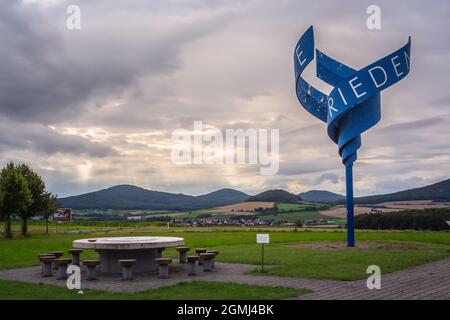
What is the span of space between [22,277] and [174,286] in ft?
17.7

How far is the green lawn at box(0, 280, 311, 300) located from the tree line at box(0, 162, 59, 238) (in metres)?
29.1

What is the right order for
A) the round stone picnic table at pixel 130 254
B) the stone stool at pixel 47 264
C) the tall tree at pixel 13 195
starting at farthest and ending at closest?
the tall tree at pixel 13 195 → the round stone picnic table at pixel 130 254 → the stone stool at pixel 47 264

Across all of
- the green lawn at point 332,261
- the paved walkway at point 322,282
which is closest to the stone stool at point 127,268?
the paved walkway at point 322,282

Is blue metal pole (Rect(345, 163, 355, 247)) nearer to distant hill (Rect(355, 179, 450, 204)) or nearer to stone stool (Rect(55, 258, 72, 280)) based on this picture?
stone stool (Rect(55, 258, 72, 280))

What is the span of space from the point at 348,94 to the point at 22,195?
2934 cm

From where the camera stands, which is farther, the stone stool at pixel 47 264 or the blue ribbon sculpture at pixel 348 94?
the blue ribbon sculpture at pixel 348 94

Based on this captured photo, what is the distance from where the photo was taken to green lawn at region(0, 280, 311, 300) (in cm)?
1068

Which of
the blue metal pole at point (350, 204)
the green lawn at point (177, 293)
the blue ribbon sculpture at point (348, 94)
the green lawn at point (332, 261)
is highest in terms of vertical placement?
the blue ribbon sculpture at point (348, 94)

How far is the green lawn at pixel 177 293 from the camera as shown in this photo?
10680 millimetres

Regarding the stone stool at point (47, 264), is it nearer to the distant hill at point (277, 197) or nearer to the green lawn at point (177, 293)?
the green lawn at point (177, 293)

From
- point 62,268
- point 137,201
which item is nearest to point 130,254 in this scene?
point 62,268

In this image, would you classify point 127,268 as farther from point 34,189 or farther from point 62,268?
point 34,189

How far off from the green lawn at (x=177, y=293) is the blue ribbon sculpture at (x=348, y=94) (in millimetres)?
12542

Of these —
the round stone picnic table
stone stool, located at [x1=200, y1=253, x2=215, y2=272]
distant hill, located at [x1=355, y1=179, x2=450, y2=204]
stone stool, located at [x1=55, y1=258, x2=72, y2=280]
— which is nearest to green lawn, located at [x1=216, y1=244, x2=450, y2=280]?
stone stool, located at [x1=200, y1=253, x2=215, y2=272]
